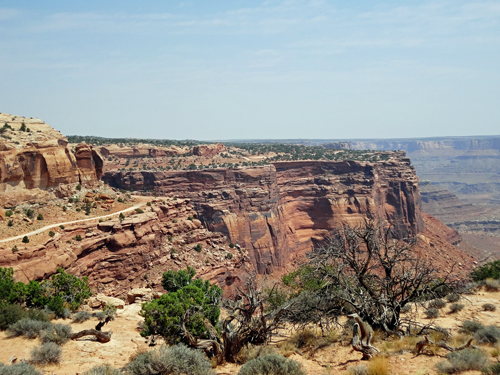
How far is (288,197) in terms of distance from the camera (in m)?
67.5

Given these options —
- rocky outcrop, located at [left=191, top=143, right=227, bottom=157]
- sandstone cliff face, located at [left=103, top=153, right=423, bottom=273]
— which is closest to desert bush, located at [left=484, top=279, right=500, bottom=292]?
sandstone cliff face, located at [left=103, top=153, right=423, bottom=273]

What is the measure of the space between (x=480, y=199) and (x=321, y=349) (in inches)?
7889

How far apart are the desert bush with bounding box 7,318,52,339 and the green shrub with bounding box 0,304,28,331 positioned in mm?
582

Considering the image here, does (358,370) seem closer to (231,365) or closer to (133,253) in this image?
(231,365)

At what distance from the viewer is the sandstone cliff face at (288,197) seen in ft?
188

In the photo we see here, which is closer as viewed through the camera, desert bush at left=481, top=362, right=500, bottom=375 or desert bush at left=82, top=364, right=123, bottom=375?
desert bush at left=481, top=362, right=500, bottom=375

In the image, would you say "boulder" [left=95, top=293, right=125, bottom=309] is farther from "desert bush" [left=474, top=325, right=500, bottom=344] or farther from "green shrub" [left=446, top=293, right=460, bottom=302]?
"desert bush" [left=474, top=325, right=500, bottom=344]

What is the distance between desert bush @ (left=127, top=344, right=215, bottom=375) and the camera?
13016mm

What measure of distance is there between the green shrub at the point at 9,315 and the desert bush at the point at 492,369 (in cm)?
1819

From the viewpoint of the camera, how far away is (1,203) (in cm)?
3023

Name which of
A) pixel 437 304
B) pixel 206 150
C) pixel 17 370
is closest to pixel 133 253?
pixel 17 370

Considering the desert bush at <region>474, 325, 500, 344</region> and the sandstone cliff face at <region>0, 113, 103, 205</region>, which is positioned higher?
the sandstone cliff face at <region>0, 113, 103, 205</region>

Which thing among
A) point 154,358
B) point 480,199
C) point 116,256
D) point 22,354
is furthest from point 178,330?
point 480,199

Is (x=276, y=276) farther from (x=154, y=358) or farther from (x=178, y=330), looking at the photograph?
(x=154, y=358)
